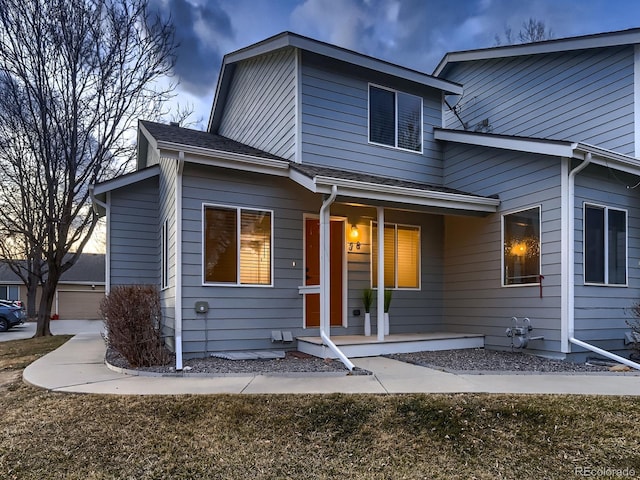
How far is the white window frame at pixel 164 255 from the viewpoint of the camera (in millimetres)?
8266

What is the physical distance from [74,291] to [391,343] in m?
25.4

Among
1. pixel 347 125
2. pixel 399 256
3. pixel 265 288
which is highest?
pixel 347 125

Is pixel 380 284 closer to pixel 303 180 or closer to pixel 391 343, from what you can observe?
pixel 391 343

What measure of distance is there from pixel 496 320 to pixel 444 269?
165cm

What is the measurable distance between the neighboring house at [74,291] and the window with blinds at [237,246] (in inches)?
864

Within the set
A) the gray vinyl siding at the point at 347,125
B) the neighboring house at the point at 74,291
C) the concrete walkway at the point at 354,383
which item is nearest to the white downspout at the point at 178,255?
the concrete walkway at the point at 354,383

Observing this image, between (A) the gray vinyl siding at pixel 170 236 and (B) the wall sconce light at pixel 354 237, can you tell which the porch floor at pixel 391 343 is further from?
(A) the gray vinyl siding at pixel 170 236

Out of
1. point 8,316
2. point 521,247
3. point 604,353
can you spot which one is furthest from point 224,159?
point 8,316

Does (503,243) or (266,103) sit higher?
(266,103)

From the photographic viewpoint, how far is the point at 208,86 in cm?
1623

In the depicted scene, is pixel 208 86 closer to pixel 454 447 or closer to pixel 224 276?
pixel 224 276

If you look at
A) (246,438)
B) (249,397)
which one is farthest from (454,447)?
(249,397)

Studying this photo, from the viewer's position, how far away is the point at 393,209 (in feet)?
26.6

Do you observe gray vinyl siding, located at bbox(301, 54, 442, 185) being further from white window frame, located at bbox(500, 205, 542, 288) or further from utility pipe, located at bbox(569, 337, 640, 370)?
utility pipe, located at bbox(569, 337, 640, 370)
